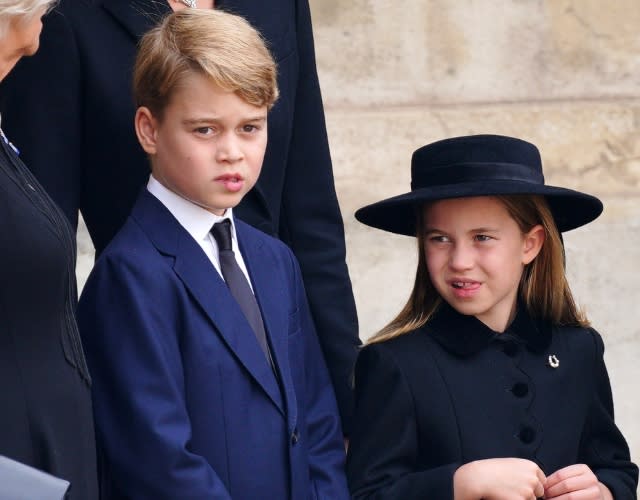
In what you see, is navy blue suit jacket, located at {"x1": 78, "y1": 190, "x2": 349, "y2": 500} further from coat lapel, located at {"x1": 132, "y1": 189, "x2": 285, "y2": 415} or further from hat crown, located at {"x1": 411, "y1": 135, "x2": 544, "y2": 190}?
hat crown, located at {"x1": 411, "y1": 135, "x2": 544, "y2": 190}

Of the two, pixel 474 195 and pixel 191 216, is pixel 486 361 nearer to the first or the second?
pixel 474 195

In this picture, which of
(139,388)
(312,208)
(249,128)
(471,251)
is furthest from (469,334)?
(139,388)

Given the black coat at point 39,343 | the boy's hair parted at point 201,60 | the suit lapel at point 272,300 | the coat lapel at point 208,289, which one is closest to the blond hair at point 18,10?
the black coat at point 39,343

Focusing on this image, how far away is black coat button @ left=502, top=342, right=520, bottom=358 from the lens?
11.2ft

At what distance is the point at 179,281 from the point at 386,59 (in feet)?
7.91

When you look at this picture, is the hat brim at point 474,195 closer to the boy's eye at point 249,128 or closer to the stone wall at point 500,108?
the boy's eye at point 249,128

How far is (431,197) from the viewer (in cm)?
332

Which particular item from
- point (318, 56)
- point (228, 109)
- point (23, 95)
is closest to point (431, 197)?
point (228, 109)

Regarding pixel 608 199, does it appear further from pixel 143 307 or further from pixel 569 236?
pixel 143 307

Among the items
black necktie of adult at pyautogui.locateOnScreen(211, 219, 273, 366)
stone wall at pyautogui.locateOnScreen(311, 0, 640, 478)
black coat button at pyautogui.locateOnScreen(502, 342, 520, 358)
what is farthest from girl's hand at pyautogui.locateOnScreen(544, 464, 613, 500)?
stone wall at pyautogui.locateOnScreen(311, 0, 640, 478)

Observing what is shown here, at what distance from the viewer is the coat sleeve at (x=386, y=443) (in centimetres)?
325

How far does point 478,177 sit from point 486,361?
1.21 feet

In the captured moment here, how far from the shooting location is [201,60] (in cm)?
310

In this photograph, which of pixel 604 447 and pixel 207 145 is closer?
pixel 207 145
